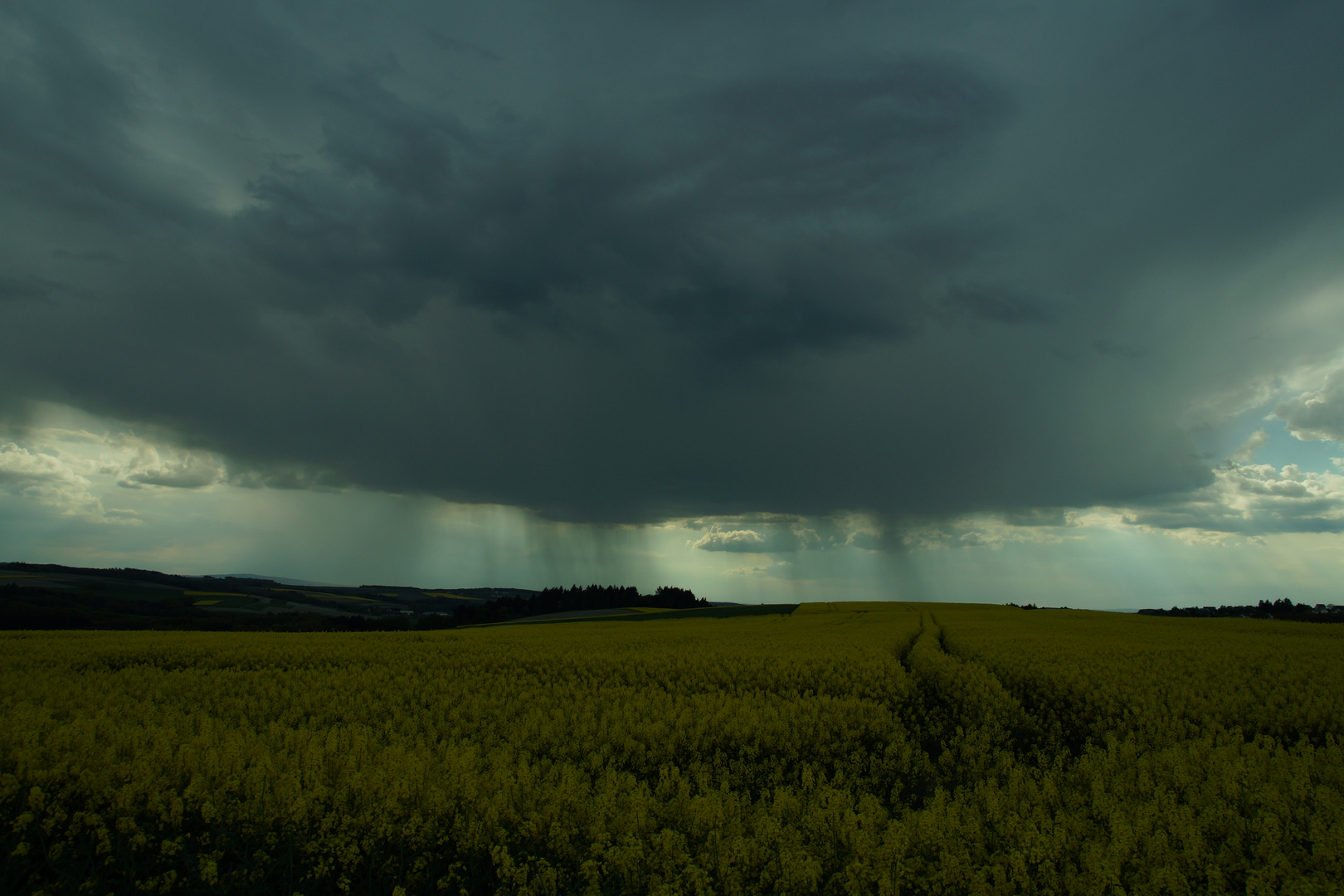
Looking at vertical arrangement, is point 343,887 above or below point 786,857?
below

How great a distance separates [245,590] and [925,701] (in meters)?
151

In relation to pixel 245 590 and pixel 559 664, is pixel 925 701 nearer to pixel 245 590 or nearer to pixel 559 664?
pixel 559 664

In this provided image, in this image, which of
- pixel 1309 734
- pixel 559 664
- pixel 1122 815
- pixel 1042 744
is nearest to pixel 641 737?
pixel 1122 815

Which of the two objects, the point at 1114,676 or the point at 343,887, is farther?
the point at 1114,676

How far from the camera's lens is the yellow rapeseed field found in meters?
5.47

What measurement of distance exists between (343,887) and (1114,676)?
19.2 meters

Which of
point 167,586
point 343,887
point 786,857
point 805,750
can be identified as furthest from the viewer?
point 167,586

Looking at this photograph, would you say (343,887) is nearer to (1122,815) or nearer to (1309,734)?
(1122,815)

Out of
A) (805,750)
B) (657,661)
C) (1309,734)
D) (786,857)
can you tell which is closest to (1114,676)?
(1309,734)

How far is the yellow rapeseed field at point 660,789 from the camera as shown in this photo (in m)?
5.47

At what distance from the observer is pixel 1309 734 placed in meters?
13.1

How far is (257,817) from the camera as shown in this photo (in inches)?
264

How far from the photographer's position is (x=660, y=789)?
8.04 m

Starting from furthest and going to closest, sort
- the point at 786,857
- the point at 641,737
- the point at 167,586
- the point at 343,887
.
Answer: the point at 167,586
the point at 641,737
the point at 343,887
the point at 786,857
